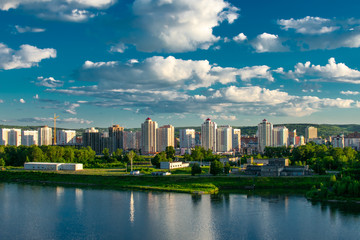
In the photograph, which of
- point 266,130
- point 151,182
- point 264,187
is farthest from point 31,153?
point 266,130

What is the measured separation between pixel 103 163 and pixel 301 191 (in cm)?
2455

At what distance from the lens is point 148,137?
217ft

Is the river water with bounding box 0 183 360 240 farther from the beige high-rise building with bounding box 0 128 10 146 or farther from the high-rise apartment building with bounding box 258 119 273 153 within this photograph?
the beige high-rise building with bounding box 0 128 10 146

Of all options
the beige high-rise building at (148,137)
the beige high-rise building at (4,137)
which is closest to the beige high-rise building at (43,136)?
the beige high-rise building at (4,137)

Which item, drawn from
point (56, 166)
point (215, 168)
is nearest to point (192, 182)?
point (215, 168)

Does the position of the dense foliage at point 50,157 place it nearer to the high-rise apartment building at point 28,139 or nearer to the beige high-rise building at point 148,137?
the beige high-rise building at point 148,137

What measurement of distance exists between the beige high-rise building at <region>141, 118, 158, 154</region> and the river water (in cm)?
4324

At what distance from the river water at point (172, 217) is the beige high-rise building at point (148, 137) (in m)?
43.2

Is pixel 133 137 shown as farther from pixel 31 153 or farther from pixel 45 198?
pixel 45 198

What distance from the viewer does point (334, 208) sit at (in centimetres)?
1834

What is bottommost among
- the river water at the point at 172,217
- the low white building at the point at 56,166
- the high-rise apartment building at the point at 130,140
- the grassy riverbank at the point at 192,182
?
the river water at the point at 172,217

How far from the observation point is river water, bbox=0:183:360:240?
1377 centimetres

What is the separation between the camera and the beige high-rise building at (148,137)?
65.9m

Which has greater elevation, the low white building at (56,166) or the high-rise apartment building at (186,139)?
the high-rise apartment building at (186,139)
